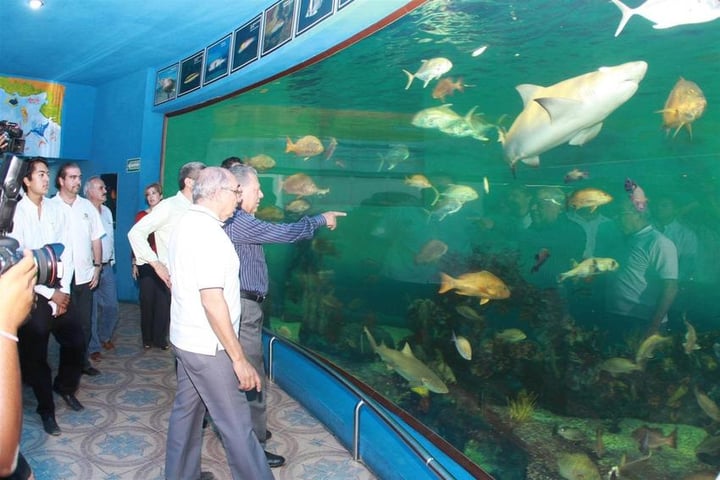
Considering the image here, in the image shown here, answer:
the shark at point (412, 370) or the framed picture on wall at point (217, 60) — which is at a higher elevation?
the framed picture on wall at point (217, 60)

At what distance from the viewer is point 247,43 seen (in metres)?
5.62

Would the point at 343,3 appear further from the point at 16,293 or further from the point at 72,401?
the point at 72,401

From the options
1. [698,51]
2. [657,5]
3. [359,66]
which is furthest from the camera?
[359,66]

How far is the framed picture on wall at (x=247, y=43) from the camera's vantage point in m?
5.41

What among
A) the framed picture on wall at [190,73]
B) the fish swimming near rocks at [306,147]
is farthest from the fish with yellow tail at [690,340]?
the framed picture on wall at [190,73]

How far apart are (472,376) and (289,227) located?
127cm

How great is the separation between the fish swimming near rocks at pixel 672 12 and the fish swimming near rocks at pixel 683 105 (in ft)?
0.71

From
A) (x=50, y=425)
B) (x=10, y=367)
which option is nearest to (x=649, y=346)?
(x=10, y=367)

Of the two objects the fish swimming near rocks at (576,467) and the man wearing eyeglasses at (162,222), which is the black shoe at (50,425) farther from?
the fish swimming near rocks at (576,467)

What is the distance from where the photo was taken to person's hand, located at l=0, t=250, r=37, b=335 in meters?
1.25

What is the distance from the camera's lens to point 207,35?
652 cm

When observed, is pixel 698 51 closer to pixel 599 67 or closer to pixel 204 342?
pixel 599 67

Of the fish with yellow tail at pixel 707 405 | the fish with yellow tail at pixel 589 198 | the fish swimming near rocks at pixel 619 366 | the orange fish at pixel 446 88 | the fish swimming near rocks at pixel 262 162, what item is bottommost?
the fish with yellow tail at pixel 707 405

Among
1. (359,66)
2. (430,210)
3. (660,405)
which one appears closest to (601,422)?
(660,405)
